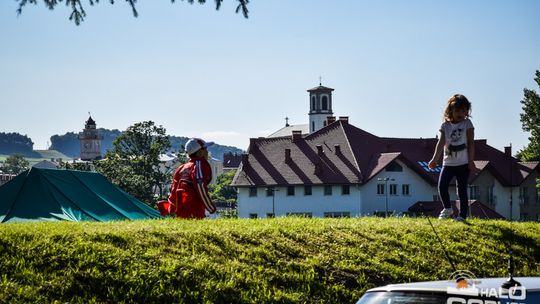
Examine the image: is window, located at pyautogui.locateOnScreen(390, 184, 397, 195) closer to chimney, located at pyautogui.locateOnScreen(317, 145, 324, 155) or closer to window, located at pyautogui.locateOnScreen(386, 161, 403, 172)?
window, located at pyautogui.locateOnScreen(386, 161, 403, 172)

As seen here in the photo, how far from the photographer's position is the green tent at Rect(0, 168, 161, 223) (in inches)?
781

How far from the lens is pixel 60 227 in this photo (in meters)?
12.7

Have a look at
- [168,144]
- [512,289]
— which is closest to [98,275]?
[512,289]

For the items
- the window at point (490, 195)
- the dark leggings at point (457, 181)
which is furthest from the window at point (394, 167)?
the dark leggings at point (457, 181)

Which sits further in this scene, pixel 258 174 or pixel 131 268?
pixel 258 174

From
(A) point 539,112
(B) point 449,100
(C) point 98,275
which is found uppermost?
(A) point 539,112

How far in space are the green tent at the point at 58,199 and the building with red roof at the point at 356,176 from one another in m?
77.8

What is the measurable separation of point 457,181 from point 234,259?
5.60m

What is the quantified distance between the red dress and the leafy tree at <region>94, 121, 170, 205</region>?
254 feet

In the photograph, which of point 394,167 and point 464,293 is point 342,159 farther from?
point 464,293

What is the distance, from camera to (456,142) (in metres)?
16.0

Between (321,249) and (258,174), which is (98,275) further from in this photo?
(258,174)

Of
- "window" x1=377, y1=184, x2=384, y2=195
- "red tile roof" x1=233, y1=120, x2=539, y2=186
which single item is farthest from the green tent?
"window" x1=377, y1=184, x2=384, y2=195

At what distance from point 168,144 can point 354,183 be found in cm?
2052
